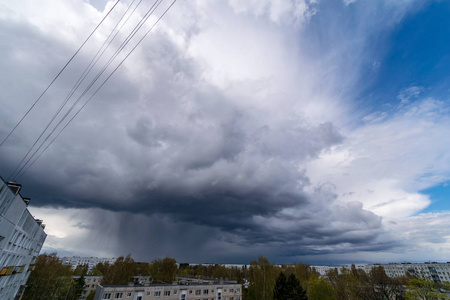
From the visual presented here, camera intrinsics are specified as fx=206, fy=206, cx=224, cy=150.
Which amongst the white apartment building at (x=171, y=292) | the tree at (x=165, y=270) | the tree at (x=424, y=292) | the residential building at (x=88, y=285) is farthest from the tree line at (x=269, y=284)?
the tree at (x=165, y=270)

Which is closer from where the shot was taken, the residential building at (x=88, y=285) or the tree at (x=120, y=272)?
the tree at (x=120, y=272)

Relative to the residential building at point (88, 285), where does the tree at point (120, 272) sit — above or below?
above

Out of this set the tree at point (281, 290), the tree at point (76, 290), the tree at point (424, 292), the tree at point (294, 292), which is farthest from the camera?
the tree at point (76, 290)

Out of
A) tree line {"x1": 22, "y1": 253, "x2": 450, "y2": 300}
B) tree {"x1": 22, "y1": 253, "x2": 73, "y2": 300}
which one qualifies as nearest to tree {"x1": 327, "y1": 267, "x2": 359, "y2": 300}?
tree line {"x1": 22, "y1": 253, "x2": 450, "y2": 300}

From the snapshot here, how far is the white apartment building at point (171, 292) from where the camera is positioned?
45094 millimetres

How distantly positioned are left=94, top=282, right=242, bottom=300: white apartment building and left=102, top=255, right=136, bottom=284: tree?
39.4m

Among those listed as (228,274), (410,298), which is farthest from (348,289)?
(228,274)

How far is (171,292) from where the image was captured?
52406 millimetres

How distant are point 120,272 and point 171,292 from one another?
148 ft

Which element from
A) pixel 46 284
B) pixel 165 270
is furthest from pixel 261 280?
pixel 46 284

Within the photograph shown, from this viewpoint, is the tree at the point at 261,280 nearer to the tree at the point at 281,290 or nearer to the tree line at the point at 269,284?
the tree line at the point at 269,284

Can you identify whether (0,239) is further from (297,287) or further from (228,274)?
(228,274)

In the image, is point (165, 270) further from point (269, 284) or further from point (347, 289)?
point (347, 289)

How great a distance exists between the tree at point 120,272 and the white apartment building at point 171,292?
3943 centimetres
